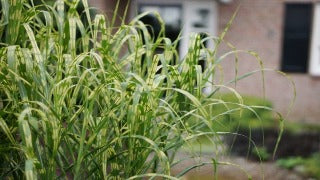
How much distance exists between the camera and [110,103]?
1539mm

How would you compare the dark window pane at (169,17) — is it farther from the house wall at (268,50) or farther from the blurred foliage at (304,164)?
the blurred foliage at (304,164)

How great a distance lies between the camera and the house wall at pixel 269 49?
8609mm

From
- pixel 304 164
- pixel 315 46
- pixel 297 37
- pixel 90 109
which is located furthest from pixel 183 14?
pixel 90 109

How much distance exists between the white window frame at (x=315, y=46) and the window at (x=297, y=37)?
6 cm

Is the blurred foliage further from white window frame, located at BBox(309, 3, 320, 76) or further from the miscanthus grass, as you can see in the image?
the miscanthus grass

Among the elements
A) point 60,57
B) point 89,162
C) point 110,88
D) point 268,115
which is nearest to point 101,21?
point 60,57

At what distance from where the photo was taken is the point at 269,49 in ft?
28.5

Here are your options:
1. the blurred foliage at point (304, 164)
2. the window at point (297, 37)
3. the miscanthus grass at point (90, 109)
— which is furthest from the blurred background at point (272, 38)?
the miscanthus grass at point (90, 109)

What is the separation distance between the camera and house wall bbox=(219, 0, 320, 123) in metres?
8.61

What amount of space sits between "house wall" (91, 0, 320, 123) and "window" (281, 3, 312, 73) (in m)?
0.08

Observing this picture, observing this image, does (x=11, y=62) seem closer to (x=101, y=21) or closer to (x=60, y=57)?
(x=60, y=57)

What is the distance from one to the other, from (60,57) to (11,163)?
0.31 m

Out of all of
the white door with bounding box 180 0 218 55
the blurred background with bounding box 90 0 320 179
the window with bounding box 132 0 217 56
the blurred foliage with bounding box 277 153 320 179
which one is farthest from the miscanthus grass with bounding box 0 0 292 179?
the white door with bounding box 180 0 218 55

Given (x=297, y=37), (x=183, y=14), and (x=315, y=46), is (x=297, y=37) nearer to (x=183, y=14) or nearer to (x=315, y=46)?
(x=315, y=46)
